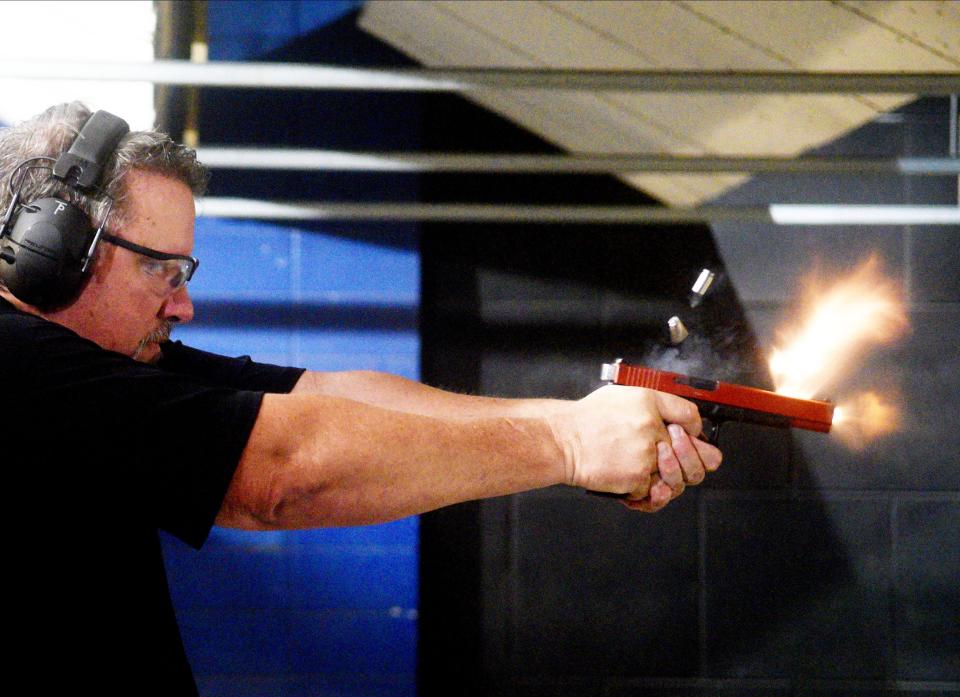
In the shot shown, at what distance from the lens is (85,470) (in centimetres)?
72

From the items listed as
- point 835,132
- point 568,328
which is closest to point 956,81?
point 835,132

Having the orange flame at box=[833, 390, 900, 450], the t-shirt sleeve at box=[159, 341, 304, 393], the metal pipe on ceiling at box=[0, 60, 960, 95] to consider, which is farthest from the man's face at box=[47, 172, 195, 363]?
the orange flame at box=[833, 390, 900, 450]

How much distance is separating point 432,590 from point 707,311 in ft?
2.74

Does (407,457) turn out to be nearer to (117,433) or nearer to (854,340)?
(117,433)

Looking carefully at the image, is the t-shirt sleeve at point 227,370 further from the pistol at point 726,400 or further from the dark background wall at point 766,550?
the dark background wall at point 766,550

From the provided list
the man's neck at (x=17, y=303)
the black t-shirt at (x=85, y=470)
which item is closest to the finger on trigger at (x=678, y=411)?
the black t-shirt at (x=85, y=470)

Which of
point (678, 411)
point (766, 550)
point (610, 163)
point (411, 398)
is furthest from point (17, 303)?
point (766, 550)

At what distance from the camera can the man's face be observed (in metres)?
0.89

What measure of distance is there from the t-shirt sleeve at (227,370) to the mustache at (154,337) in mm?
141

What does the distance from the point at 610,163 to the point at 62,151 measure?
35.3 inches

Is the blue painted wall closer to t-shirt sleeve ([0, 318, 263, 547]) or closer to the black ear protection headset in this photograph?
the black ear protection headset

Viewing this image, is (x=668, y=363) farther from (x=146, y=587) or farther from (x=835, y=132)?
(x=146, y=587)

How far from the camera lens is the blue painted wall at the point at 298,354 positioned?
5.54 ft

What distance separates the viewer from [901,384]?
5.59 feet
